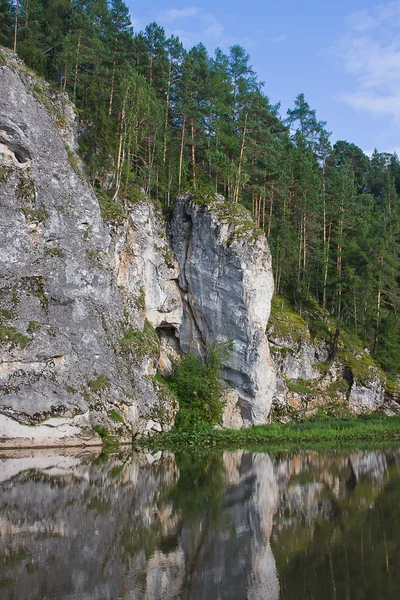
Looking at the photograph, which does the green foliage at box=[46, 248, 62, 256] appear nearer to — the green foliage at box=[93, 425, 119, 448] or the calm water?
the green foliage at box=[93, 425, 119, 448]

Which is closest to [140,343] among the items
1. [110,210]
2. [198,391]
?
[198,391]

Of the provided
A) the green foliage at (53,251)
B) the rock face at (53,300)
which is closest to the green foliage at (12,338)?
the rock face at (53,300)

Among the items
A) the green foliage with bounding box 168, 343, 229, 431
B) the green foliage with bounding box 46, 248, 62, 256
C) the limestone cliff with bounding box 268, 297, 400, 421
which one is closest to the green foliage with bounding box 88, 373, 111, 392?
the green foliage with bounding box 168, 343, 229, 431

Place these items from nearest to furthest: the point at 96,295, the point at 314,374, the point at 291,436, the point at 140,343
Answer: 1. the point at 96,295
2. the point at 140,343
3. the point at 291,436
4. the point at 314,374

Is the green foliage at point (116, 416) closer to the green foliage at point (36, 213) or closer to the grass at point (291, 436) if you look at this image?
the grass at point (291, 436)

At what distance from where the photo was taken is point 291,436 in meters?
30.0

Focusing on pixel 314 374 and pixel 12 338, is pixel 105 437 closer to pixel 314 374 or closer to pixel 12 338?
pixel 12 338

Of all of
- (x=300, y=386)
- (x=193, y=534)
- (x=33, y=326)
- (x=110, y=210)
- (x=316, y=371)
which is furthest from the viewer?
(x=316, y=371)

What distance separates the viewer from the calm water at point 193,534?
24.4 ft

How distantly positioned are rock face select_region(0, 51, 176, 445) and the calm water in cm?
506

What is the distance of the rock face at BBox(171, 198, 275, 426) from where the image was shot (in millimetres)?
32875

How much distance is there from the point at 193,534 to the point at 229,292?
79.5ft

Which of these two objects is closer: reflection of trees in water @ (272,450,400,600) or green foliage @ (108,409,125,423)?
reflection of trees in water @ (272,450,400,600)

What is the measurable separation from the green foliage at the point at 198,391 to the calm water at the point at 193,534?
10692 millimetres
